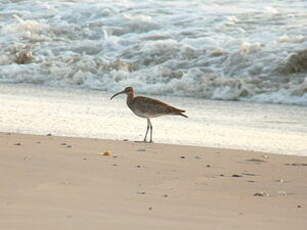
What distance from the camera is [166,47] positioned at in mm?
17328

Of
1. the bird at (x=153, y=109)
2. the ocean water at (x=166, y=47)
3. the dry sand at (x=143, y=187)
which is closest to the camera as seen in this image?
the dry sand at (x=143, y=187)

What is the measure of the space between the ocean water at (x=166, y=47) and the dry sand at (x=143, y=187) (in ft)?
19.4

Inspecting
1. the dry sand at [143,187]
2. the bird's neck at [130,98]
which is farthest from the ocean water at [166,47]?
the dry sand at [143,187]

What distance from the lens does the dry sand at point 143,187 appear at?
18.5 ft

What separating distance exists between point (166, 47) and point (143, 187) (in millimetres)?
10765

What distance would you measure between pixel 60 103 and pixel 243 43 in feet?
16.1

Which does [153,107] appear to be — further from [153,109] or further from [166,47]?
[166,47]

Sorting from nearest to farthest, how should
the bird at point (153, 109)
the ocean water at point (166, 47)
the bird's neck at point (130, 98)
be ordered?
1. the bird at point (153, 109)
2. the bird's neck at point (130, 98)
3. the ocean water at point (166, 47)

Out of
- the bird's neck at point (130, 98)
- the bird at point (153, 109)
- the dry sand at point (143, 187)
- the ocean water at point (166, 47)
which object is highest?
the dry sand at point (143, 187)

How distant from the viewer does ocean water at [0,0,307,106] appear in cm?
1523

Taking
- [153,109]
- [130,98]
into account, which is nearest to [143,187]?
[153,109]

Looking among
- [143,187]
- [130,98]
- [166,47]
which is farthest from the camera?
[166,47]

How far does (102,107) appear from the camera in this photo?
41.5ft

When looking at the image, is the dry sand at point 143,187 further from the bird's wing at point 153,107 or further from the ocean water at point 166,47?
the ocean water at point 166,47
